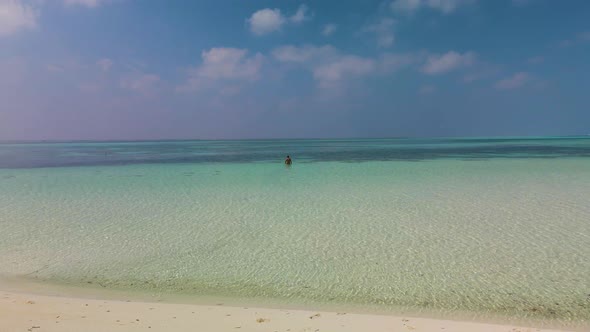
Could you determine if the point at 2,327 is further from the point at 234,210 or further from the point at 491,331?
the point at 234,210

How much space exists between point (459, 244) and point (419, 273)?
2.30 m

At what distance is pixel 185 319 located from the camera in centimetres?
508

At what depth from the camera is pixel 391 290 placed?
252 inches

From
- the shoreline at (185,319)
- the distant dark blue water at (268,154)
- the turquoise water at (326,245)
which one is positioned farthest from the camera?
the distant dark blue water at (268,154)

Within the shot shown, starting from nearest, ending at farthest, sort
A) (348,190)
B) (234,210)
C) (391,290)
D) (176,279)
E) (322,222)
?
(391,290)
(176,279)
(322,222)
(234,210)
(348,190)

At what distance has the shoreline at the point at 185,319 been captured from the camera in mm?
4758

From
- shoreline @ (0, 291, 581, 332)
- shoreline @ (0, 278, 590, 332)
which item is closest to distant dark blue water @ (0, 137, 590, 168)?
shoreline @ (0, 278, 590, 332)

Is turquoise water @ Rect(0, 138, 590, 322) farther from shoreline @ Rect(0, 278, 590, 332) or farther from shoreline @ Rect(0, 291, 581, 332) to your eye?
shoreline @ Rect(0, 291, 581, 332)

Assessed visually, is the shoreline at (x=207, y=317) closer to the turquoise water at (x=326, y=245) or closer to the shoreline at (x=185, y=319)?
the shoreline at (x=185, y=319)

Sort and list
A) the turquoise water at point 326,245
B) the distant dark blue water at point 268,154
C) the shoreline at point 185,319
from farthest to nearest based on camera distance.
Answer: the distant dark blue water at point 268,154 < the turquoise water at point 326,245 < the shoreline at point 185,319

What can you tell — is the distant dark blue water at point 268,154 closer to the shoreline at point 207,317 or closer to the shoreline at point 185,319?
the shoreline at point 207,317

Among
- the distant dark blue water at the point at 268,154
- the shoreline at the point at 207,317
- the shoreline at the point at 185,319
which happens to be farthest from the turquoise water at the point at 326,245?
the distant dark blue water at the point at 268,154

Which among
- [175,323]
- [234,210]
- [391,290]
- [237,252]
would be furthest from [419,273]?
[234,210]

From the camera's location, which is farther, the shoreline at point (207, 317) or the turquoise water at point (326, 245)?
the turquoise water at point (326, 245)
